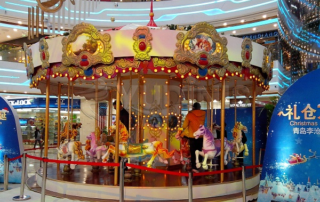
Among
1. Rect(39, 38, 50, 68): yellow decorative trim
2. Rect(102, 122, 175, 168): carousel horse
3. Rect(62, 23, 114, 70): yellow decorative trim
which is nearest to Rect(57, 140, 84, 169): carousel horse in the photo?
Rect(102, 122, 175, 168): carousel horse

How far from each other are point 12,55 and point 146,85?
11.1m

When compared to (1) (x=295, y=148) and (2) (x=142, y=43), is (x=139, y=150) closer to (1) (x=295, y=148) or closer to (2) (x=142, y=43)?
(2) (x=142, y=43)

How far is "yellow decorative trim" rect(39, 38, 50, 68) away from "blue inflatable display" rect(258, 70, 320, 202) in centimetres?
424

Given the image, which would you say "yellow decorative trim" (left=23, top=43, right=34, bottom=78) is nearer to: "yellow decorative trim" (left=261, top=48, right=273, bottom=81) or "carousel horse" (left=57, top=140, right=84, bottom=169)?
"carousel horse" (left=57, top=140, right=84, bottom=169)

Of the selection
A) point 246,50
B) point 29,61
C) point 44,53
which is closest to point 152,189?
point 246,50

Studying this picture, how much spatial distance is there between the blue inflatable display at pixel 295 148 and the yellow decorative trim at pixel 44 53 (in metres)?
4.24

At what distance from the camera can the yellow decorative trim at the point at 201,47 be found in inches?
210

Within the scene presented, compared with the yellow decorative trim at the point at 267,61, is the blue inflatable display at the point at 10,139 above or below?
below

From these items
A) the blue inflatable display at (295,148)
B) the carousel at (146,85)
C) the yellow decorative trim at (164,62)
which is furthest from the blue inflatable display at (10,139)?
the blue inflatable display at (295,148)

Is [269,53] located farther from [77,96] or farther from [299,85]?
[77,96]

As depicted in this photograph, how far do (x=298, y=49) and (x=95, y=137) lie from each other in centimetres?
916

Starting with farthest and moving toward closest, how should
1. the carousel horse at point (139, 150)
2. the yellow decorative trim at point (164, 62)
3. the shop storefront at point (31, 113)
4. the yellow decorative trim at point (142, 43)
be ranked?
the shop storefront at point (31, 113) < the carousel horse at point (139, 150) < the yellow decorative trim at point (164, 62) < the yellow decorative trim at point (142, 43)

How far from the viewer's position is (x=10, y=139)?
7.77 metres

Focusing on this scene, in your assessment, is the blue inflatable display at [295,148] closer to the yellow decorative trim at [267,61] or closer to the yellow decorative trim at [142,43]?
the yellow decorative trim at [267,61]
